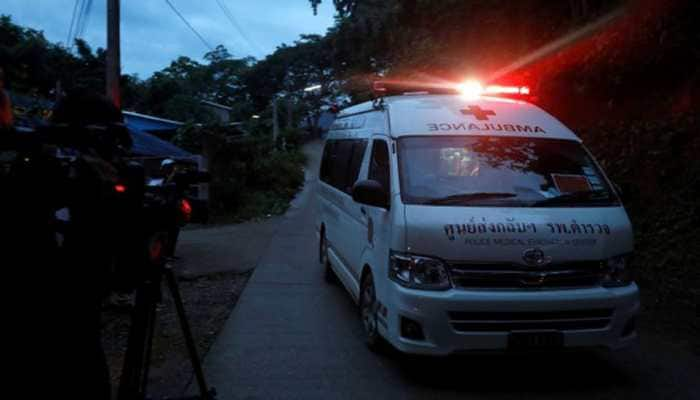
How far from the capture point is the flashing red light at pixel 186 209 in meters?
3.53

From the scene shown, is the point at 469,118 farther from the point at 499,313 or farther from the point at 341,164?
the point at 341,164

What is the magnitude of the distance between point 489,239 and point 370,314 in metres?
1.50

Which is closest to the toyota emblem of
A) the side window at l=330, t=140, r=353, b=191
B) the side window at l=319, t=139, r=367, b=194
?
the side window at l=319, t=139, r=367, b=194

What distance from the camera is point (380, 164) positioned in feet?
20.2

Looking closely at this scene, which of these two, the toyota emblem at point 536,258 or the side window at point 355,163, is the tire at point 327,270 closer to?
the side window at point 355,163

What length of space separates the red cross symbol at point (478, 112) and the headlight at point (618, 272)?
1695mm

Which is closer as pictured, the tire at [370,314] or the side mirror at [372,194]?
the side mirror at [372,194]

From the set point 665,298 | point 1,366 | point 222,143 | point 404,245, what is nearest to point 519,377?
point 404,245

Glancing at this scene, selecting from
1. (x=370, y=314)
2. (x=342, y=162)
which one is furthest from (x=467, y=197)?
(x=342, y=162)

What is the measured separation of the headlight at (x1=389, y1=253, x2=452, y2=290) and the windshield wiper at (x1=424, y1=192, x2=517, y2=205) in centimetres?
52

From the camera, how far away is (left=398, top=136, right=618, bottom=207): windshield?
17.4 ft

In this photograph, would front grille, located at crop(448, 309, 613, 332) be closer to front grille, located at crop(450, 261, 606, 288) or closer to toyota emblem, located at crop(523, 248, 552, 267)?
front grille, located at crop(450, 261, 606, 288)

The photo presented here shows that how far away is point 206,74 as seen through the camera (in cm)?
5747

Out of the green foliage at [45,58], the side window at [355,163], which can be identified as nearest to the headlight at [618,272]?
the side window at [355,163]
